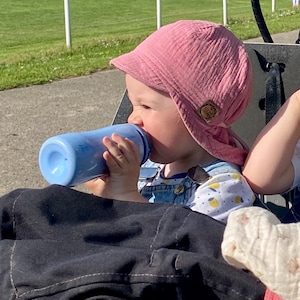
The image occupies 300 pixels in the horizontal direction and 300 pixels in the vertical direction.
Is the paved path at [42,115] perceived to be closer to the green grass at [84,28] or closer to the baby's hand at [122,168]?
the green grass at [84,28]

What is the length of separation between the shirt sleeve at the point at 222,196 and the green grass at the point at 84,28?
6.27 meters

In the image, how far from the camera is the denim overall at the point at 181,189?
6.79 ft

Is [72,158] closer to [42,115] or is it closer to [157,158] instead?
[157,158]

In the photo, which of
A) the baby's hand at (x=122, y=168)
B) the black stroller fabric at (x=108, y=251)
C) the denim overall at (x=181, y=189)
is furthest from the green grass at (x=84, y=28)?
the black stroller fabric at (x=108, y=251)

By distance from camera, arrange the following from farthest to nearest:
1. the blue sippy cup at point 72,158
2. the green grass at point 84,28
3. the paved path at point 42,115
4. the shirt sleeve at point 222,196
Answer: the green grass at point 84,28, the paved path at point 42,115, the shirt sleeve at point 222,196, the blue sippy cup at point 72,158

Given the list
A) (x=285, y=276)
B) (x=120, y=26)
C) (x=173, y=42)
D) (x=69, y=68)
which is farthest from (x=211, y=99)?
(x=120, y=26)

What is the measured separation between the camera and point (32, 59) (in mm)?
10195

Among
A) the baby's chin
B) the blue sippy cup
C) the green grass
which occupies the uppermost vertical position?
the blue sippy cup

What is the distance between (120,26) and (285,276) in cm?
1821

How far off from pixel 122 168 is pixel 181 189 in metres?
0.22

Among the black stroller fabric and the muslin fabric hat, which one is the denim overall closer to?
the muslin fabric hat

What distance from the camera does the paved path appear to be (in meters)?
5.43

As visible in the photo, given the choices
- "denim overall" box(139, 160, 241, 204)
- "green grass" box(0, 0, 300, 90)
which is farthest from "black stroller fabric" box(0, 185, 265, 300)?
"green grass" box(0, 0, 300, 90)

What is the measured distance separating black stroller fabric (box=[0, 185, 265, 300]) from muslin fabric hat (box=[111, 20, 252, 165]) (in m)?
0.54
